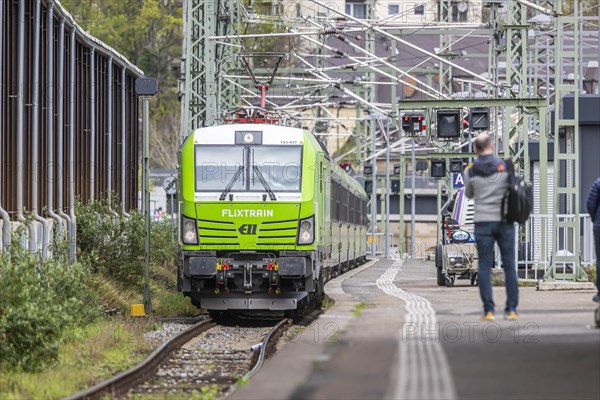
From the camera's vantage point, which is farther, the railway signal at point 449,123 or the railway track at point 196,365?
the railway signal at point 449,123

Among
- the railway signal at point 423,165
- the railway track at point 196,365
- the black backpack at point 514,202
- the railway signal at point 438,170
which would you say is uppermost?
the railway signal at point 423,165

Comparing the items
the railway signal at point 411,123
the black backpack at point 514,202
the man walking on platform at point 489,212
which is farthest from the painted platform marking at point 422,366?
A: the railway signal at point 411,123

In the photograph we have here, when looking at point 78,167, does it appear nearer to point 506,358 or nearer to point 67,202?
point 67,202

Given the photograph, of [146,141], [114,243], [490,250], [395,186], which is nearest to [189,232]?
[146,141]

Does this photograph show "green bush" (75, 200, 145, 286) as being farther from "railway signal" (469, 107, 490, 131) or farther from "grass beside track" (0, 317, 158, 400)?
"railway signal" (469, 107, 490, 131)

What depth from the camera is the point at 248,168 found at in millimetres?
24516

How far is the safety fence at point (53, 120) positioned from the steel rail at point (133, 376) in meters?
2.69

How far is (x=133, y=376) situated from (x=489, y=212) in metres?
4.46

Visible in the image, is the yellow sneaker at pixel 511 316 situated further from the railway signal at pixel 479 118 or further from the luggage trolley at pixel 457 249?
the railway signal at pixel 479 118

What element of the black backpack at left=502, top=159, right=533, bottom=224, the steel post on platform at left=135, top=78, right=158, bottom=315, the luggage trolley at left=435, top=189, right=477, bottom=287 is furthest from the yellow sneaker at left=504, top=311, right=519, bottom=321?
the luggage trolley at left=435, top=189, right=477, bottom=287

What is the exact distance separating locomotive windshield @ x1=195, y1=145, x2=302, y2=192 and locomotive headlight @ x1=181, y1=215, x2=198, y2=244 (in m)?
0.54

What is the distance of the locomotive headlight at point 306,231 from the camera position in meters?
24.1

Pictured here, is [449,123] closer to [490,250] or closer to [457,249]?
[457,249]

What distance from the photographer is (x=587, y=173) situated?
35375 mm
